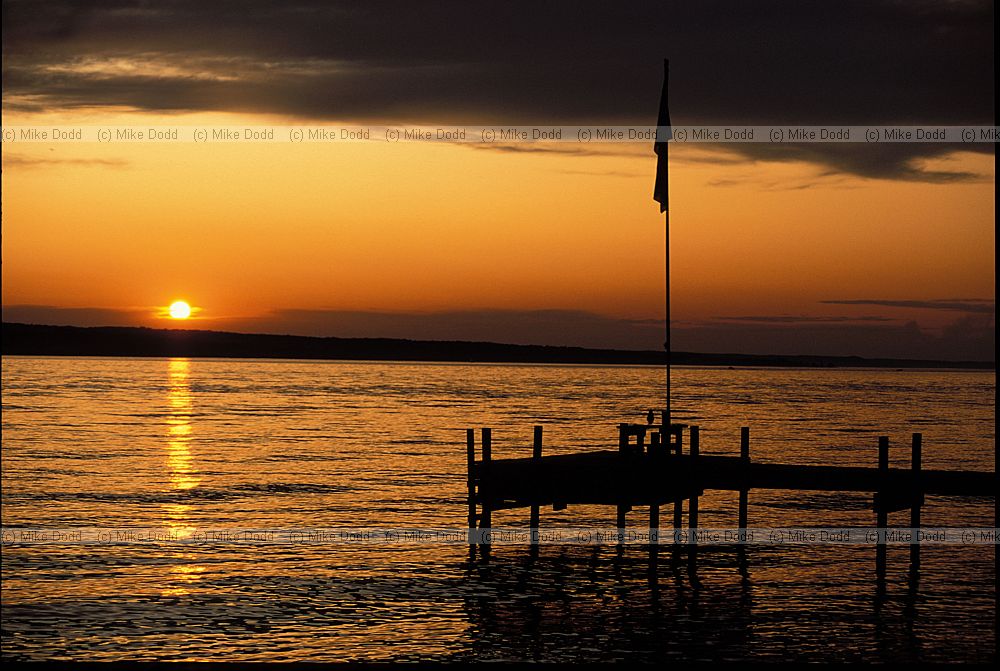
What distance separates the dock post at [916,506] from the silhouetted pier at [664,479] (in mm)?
26

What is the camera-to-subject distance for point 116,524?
1475 inches

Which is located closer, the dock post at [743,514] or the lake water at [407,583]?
the lake water at [407,583]

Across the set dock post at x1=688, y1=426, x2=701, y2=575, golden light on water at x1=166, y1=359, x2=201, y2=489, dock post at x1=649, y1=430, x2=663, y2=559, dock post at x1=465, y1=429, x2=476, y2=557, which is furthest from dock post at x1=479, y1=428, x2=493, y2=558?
golden light on water at x1=166, y1=359, x2=201, y2=489

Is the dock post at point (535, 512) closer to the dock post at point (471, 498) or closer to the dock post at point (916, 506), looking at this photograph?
the dock post at point (471, 498)

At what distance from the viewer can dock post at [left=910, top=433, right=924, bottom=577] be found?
2970 cm

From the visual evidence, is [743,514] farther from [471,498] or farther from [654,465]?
[471,498]

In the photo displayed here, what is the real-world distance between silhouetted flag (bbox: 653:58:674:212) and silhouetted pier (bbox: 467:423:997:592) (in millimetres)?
6245

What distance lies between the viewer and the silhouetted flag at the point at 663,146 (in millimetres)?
→ 30750

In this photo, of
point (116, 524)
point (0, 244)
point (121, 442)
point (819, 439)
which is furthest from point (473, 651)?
point (819, 439)

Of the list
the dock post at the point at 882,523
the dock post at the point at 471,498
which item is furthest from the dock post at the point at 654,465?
the dock post at the point at 882,523

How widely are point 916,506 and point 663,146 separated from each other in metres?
11.5

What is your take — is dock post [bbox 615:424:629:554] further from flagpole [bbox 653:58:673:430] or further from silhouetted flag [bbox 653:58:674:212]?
silhouetted flag [bbox 653:58:674:212]

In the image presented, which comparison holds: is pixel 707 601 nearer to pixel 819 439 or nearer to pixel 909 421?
pixel 819 439

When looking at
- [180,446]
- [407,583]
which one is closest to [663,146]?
[407,583]
